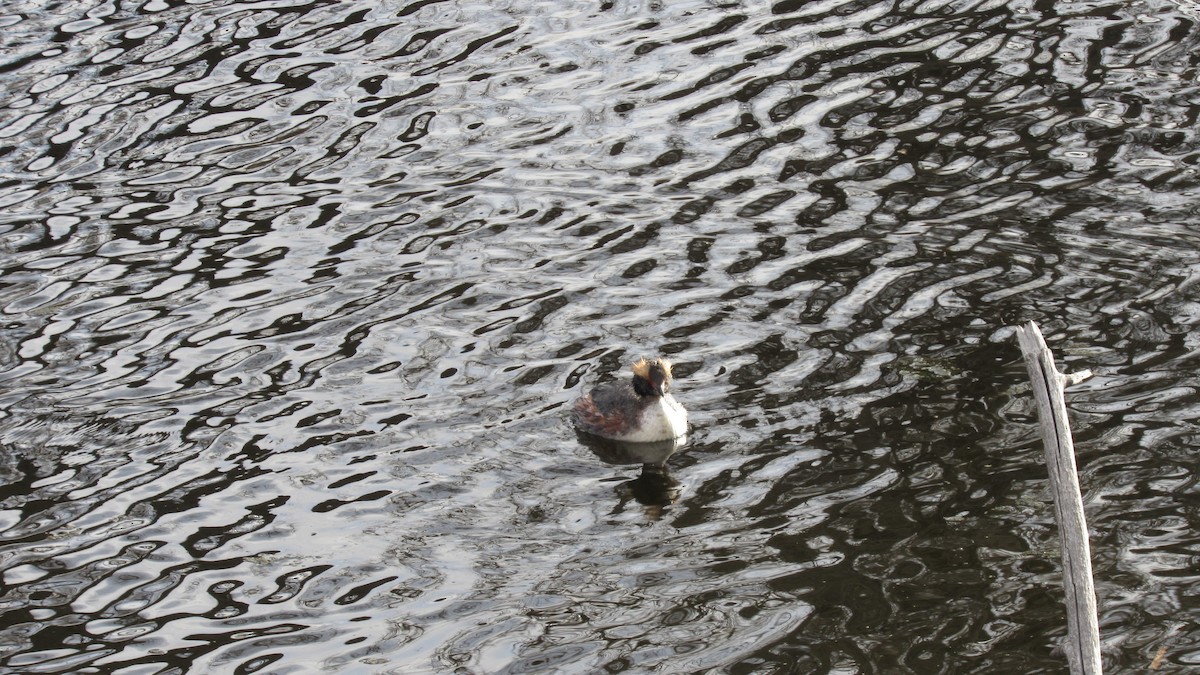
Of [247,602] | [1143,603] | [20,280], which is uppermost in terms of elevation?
[20,280]

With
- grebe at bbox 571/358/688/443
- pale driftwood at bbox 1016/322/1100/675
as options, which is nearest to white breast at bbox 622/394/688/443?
grebe at bbox 571/358/688/443

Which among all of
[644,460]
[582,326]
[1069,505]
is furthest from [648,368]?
[1069,505]

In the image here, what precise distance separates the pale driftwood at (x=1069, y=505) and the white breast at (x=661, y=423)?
519cm

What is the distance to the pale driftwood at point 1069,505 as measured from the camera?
22.6ft

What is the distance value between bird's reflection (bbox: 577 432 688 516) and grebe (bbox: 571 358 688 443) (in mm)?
56

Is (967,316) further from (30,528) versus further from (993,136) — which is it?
(30,528)

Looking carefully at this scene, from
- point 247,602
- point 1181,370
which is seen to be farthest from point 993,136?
point 247,602

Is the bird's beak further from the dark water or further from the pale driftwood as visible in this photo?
the pale driftwood

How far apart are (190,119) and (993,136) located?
8909mm

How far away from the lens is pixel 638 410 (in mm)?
11914

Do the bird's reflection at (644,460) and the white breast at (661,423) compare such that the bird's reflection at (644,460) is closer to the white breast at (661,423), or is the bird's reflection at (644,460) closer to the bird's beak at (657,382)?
the white breast at (661,423)

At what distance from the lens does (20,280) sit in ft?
48.4

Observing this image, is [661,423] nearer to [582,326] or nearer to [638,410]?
[638,410]

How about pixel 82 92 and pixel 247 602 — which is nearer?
pixel 247 602
